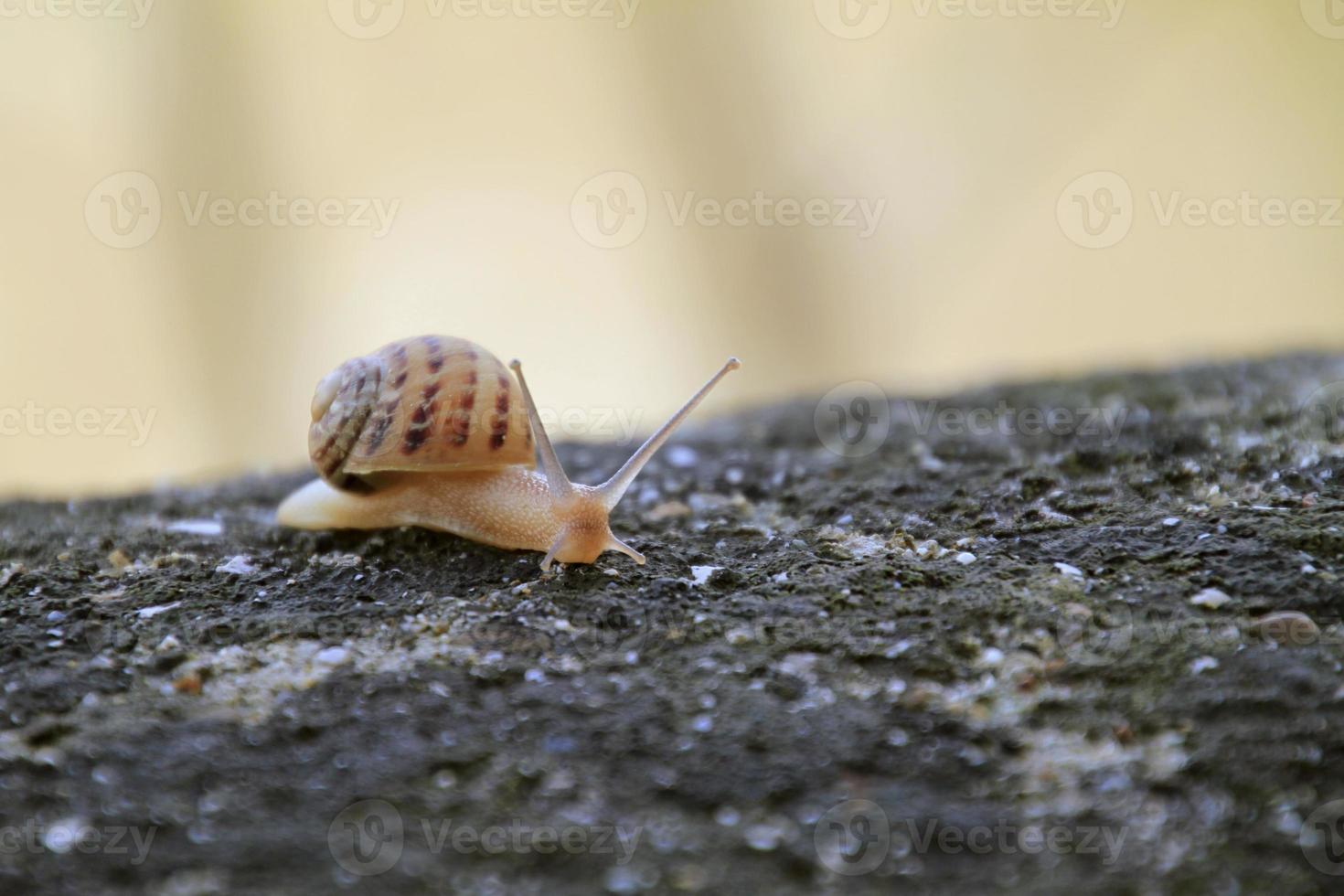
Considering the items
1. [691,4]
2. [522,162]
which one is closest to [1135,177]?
[691,4]

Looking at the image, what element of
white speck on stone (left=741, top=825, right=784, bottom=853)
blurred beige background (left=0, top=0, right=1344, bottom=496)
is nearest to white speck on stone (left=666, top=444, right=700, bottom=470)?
white speck on stone (left=741, top=825, right=784, bottom=853)

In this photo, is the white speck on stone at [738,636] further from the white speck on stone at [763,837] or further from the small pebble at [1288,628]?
the small pebble at [1288,628]

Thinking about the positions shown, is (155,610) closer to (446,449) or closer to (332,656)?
(332,656)

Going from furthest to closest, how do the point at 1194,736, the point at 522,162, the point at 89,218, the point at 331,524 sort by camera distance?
the point at 522,162
the point at 89,218
the point at 331,524
the point at 1194,736

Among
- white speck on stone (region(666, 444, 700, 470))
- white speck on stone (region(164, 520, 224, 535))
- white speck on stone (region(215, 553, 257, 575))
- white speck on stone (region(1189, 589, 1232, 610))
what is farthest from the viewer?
white speck on stone (region(666, 444, 700, 470))

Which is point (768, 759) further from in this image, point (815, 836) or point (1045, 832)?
point (1045, 832)

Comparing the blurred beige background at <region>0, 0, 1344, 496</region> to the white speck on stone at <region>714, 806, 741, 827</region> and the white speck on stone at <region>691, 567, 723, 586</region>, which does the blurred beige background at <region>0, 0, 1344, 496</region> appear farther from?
the white speck on stone at <region>714, 806, 741, 827</region>

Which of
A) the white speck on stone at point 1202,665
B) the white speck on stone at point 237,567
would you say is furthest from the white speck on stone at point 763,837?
the white speck on stone at point 237,567
